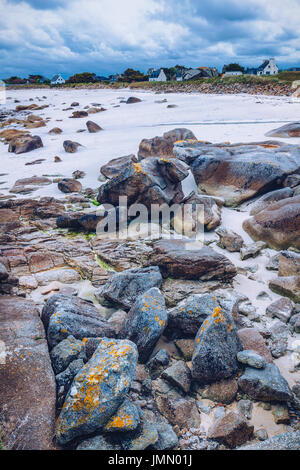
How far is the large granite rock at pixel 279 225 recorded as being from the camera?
6254 millimetres

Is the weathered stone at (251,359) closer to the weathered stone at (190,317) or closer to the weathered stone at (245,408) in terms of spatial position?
the weathered stone at (245,408)

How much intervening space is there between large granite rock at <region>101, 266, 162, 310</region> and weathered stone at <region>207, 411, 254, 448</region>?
2.09 meters

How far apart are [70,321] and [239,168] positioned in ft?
21.4

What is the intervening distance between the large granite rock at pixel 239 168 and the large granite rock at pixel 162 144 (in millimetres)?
1849

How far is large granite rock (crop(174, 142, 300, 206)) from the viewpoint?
8.27 meters

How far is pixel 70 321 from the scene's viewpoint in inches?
155

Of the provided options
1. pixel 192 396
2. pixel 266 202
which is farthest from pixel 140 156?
pixel 192 396

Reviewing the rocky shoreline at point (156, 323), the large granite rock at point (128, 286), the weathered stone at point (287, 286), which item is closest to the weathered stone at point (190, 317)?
the rocky shoreline at point (156, 323)

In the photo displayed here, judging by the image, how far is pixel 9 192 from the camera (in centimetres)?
1020

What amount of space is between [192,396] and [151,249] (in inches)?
130

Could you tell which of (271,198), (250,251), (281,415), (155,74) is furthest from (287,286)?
(155,74)

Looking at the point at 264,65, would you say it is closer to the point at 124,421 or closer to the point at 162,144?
the point at 162,144

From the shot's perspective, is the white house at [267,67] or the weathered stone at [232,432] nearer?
the weathered stone at [232,432]
